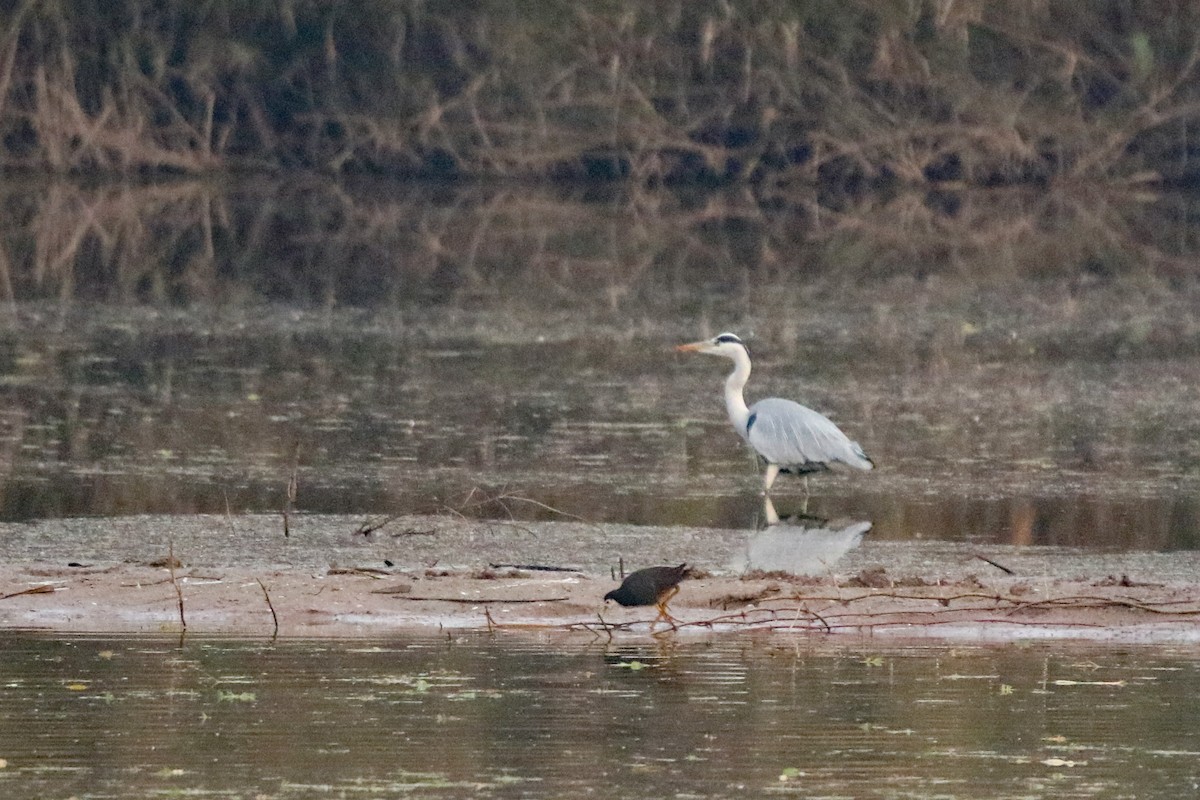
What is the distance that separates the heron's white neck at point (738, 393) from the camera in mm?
14758

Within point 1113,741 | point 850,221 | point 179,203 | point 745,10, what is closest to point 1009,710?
point 1113,741

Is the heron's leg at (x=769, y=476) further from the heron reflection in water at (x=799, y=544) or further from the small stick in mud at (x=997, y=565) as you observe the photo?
the small stick in mud at (x=997, y=565)

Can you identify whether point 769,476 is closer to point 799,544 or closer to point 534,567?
point 799,544

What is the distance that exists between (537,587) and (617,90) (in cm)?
3600

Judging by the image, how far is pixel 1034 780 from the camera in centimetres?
744

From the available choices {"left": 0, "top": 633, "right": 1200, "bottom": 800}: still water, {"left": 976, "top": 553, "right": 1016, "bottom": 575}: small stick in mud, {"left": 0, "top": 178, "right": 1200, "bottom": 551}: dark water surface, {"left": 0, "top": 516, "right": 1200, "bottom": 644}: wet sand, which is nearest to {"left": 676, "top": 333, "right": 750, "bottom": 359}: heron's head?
{"left": 0, "top": 178, "right": 1200, "bottom": 551}: dark water surface

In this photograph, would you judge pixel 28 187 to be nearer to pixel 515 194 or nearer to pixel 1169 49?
pixel 515 194

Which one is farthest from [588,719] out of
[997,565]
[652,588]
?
[997,565]

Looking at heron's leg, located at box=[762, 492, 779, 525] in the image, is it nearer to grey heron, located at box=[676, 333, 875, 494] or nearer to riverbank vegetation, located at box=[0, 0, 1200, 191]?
grey heron, located at box=[676, 333, 875, 494]

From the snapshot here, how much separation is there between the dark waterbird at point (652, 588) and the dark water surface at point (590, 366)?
9.16 feet

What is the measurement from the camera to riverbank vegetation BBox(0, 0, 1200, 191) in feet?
149

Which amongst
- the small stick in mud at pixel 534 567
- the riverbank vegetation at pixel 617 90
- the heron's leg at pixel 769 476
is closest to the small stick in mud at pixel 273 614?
the small stick in mud at pixel 534 567

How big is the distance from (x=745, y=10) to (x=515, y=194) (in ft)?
22.2

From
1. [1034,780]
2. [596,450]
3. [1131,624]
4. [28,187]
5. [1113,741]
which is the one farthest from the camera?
[28,187]
